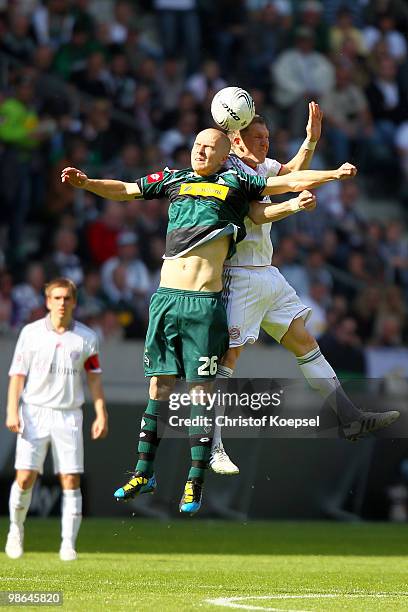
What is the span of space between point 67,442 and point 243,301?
3.36m

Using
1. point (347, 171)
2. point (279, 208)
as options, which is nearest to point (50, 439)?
point (279, 208)

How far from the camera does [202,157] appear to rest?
10023mm

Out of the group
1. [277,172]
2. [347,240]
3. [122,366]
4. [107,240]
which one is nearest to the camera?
[277,172]

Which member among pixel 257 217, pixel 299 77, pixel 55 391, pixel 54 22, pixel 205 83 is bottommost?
pixel 55 391

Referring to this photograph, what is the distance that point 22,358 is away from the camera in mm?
13258

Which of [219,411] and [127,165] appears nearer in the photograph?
[219,411]

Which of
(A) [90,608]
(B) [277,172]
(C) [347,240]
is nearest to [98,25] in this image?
(C) [347,240]

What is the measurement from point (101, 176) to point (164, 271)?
9806 mm

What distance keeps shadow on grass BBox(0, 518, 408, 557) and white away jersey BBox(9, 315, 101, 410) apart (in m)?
1.51

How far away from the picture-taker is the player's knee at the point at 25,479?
13.0 meters

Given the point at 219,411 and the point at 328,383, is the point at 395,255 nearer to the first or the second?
the point at 328,383

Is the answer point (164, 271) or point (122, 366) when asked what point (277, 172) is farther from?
point (122, 366)

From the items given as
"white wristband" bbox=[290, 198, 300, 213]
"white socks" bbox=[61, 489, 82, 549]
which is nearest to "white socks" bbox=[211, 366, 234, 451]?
"white wristband" bbox=[290, 198, 300, 213]

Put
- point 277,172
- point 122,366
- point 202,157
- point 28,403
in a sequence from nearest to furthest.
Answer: point 202,157, point 277,172, point 28,403, point 122,366
